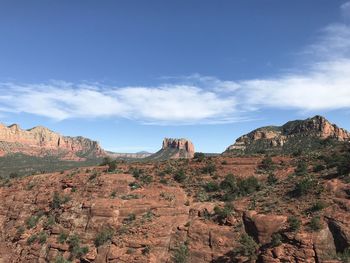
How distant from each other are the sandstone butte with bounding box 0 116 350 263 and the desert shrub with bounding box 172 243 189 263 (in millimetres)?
91

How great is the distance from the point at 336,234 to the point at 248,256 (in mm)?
6926

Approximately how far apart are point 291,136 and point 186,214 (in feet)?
297

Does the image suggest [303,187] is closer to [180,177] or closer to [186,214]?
[186,214]

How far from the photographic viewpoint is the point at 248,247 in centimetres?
3116

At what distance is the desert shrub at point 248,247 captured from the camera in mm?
30872

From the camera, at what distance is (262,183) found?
143 ft

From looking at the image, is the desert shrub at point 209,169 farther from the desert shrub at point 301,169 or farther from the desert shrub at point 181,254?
the desert shrub at point 181,254

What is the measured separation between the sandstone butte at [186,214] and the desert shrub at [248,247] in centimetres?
10

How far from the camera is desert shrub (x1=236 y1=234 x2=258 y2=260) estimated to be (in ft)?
101

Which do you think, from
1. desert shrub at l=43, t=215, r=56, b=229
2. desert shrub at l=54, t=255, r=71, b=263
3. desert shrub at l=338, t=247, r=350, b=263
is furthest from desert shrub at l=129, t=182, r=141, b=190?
desert shrub at l=338, t=247, r=350, b=263

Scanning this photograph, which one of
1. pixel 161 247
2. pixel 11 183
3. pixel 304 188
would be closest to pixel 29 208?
pixel 11 183

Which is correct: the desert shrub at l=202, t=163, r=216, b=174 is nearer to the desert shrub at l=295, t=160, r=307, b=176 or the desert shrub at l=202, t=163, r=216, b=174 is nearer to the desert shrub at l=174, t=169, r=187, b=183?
the desert shrub at l=174, t=169, r=187, b=183

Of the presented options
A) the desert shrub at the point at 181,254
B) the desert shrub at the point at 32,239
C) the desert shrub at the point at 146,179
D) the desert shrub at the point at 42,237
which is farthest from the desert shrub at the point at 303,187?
the desert shrub at the point at 32,239

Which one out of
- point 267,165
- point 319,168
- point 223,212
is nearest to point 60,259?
point 223,212
